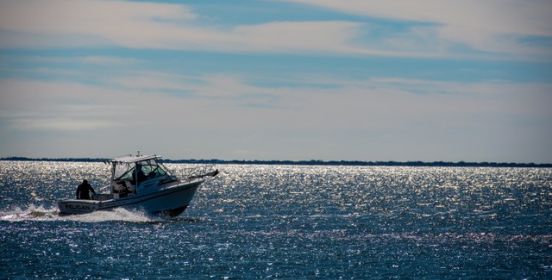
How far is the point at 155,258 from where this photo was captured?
47438 mm

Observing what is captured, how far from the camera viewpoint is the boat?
64.3 m

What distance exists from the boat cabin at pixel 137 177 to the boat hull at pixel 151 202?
565 millimetres

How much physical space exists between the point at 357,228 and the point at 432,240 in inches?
335

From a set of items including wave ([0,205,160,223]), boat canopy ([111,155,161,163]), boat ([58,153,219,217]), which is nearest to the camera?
boat canopy ([111,155,161,163])

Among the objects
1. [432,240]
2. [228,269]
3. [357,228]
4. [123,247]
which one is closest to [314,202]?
[357,228]

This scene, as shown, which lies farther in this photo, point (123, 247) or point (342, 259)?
point (123, 247)

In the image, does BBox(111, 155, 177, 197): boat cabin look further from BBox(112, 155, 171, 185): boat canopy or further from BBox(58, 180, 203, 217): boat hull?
BBox(58, 180, 203, 217): boat hull

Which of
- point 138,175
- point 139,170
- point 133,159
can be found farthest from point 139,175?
point 133,159

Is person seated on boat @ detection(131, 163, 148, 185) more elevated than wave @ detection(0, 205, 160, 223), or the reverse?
person seated on boat @ detection(131, 163, 148, 185)

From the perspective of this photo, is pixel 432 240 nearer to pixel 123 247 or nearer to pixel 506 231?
pixel 506 231

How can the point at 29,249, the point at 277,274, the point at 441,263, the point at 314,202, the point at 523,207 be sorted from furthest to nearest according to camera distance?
1. the point at 314,202
2. the point at 523,207
3. the point at 29,249
4. the point at 441,263
5. the point at 277,274

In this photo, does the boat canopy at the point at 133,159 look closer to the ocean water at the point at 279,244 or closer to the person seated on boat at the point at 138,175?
the person seated on boat at the point at 138,175

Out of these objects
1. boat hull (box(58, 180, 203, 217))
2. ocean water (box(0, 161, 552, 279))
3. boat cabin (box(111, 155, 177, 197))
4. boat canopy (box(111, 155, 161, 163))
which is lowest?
ocean water (box(0, 161, 552, 279))

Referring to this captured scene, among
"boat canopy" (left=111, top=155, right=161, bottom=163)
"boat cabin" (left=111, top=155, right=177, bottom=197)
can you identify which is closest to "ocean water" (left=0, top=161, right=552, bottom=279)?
"boat cabin" (left=111, top=155, right=177, bottom=197)
